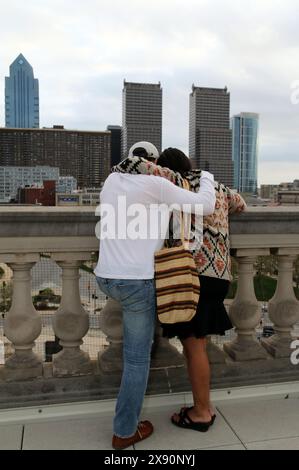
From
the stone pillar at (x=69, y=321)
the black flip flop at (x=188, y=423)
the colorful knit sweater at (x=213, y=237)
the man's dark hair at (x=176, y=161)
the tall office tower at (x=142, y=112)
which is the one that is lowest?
the black flip flop at (x=188, y=423)

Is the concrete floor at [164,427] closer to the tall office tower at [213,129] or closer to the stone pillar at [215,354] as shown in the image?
the stone pillar at [215,354]

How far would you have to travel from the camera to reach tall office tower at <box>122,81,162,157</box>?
127m

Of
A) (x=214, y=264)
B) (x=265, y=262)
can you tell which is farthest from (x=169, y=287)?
(x=265, y=262)

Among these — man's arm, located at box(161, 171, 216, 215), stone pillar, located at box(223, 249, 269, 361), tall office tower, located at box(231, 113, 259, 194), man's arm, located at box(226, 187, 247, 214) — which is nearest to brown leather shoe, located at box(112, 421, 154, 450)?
stone pillar, located at box(223, 249, 269, 361)

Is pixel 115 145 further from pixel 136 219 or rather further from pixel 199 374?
pixel 136 219

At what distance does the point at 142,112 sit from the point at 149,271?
132 meters

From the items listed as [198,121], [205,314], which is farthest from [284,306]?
[198,121]

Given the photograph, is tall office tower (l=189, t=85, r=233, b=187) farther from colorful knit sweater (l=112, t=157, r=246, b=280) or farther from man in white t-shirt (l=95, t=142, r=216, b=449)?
man in white t-shirt (l=95, t=142, r=216, b=449)

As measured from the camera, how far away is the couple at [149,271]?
2.67m

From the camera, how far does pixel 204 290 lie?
9.56 ft

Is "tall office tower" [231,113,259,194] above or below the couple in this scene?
above

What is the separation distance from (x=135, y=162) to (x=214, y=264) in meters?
0.79

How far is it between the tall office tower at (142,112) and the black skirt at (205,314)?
407 ft

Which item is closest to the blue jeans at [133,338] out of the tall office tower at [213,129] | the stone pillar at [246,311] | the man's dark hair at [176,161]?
the man's dark hair at [176,161]
